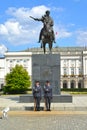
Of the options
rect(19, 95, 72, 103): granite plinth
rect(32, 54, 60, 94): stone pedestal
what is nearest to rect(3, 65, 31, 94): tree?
rect(32, 54, 60, 94): stone pedestal

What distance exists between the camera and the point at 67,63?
464 feet

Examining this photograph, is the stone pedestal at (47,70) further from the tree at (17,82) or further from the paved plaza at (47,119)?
the tree at (17,82)

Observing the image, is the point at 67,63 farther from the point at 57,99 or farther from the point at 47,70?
the point at 57,99

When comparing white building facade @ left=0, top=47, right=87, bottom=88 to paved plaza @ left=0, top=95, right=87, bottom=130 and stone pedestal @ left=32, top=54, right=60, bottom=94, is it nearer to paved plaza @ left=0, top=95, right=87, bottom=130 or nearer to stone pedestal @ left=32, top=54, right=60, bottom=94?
stone pedestal @ left=32, top=54, right=60, bottom=94

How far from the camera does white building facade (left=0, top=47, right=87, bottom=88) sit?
5330 inches

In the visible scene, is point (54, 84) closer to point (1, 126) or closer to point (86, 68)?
point (1, 126)

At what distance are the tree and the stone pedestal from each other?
41748mm

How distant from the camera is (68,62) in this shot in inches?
5556

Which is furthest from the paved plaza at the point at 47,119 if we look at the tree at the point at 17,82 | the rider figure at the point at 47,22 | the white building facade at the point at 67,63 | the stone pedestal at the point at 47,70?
the white building facade at the point at 67,63

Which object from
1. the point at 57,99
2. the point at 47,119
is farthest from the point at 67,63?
the point at 47,119

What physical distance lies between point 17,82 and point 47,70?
4759 centimetres

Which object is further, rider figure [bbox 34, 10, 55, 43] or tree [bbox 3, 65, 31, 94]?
tree [bbox 3, 65, 31, 94]

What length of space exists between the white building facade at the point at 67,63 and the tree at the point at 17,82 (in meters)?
57.1

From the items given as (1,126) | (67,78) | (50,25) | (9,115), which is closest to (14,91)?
(50,25)
